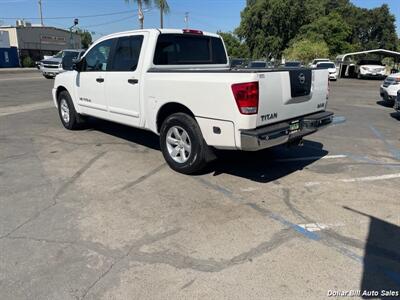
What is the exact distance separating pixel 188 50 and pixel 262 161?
2.25 metres

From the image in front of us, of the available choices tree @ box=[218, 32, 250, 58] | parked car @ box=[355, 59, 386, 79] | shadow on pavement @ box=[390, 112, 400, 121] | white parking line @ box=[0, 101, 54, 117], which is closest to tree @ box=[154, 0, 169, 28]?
tree @ box=[218, 32, 250, 58]

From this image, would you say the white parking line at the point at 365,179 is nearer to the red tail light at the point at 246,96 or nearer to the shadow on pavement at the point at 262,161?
the shadow on pavement at the point at 262,161

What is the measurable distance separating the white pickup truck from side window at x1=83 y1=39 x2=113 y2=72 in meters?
0.02

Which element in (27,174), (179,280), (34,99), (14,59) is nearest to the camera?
(179,280)

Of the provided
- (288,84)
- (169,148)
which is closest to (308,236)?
(288,84)

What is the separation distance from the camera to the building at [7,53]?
49.1 metres

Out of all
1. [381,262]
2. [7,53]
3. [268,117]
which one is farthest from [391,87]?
[7,53]

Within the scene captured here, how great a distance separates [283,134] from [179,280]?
248cm

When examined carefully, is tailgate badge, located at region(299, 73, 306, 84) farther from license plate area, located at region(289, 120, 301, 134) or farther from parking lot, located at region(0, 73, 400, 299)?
parking lot, located at region(0, 73, 400, 299)

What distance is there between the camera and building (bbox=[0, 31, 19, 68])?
49.1 meters

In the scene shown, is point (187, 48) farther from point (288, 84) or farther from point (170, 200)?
point (170, 200)

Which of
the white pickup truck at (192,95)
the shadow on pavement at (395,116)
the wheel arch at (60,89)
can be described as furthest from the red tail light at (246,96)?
the shadow on pavement at (395,116)

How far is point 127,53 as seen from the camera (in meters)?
5.89

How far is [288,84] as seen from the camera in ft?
15.2
